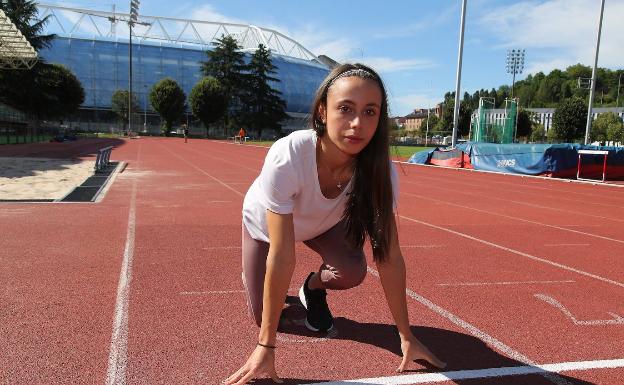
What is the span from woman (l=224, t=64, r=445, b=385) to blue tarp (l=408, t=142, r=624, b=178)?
1825 centimetres

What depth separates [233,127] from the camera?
80.0m

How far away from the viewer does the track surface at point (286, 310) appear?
2.84 m

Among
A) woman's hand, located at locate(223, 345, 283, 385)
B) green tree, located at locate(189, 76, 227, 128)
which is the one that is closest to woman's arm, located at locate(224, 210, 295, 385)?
woman's hand, located at locate(223, 345, 283, 385)

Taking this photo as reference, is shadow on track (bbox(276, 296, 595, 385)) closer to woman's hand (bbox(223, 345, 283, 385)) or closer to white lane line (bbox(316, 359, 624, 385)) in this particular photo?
white lane line (bbox(316, 359, 624, 385))

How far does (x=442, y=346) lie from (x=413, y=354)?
48 cm

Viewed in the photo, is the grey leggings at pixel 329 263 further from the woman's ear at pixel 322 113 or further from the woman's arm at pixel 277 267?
the woman's ear at pixel 322 113

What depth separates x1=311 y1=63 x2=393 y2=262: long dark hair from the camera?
2.51 meters

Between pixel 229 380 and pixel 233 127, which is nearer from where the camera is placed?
Answer: pixel 229 380

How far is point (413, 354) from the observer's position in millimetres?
2793

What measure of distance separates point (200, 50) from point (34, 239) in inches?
3871

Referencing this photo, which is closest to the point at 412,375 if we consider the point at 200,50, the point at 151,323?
the point at 151,323

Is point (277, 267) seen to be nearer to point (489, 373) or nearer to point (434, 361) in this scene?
point (434, 361)

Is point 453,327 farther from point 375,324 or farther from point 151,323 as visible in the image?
point 151,323

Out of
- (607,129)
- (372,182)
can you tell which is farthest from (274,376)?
(607,129)
